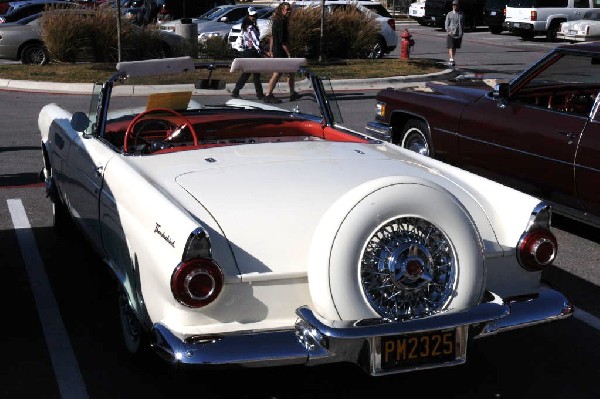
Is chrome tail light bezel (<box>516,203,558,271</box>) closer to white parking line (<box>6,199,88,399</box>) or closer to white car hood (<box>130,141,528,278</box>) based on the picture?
white car hood (<box>130,141,528,278</box>)

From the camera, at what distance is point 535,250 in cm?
448

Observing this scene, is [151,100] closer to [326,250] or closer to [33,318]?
[33,318]

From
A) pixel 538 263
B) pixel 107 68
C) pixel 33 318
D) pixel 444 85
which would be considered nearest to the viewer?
pixel 538 263

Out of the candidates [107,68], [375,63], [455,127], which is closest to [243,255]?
[455,127]

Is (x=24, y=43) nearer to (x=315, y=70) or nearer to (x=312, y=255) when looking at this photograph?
(x=315, y=70)

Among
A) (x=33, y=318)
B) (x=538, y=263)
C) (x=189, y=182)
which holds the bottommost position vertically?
(x=33, y=318)

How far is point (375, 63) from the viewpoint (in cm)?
2153

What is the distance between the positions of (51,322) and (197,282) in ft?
6.24

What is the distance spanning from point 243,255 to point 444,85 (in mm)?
5397

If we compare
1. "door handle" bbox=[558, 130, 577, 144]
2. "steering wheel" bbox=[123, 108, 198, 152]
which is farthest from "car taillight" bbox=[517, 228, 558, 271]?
"door handle" bbox=[558, 130, 577, 144]

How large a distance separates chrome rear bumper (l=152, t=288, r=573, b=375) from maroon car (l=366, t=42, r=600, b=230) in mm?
3199

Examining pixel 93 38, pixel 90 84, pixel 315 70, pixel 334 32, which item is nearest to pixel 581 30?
pixel 334 32

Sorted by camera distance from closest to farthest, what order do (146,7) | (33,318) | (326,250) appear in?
(326,250) < (33,318) < (146,7)

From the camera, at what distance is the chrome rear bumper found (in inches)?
151
